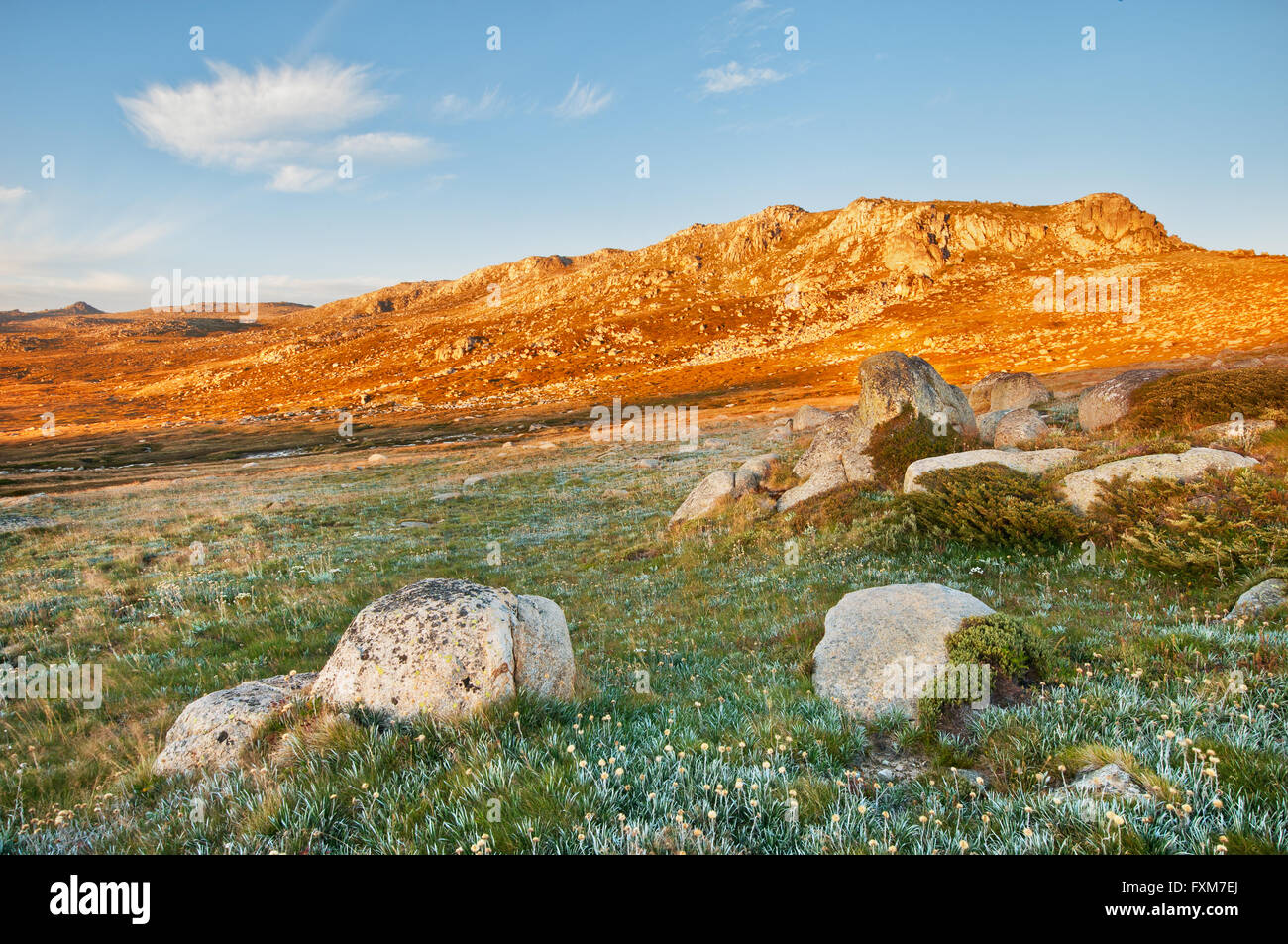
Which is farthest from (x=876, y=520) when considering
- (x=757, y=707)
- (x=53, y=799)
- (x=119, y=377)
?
(x=119, y=377)

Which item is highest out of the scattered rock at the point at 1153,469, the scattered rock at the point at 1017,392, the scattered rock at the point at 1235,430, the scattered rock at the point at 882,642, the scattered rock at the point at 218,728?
the scattered rock at the point at 1017,392

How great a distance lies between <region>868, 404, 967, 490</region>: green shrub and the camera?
55.4 feet

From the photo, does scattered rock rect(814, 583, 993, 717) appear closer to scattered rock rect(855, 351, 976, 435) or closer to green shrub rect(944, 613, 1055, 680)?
green shrub rect(944, 613, 1055, 680)

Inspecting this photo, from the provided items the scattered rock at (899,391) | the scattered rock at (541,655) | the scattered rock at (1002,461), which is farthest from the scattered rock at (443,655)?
the scattered rock at (899,391)

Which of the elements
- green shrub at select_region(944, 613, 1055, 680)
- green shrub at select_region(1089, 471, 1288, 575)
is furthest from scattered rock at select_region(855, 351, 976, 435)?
green shrub at select_region(944, 613, 1055, 680)

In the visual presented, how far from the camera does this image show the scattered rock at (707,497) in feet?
62.3

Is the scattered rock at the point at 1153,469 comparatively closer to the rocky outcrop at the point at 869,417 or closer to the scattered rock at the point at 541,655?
the rocky outcrop at the point at 869,417

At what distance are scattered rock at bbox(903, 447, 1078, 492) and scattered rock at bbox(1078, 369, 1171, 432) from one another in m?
7.68

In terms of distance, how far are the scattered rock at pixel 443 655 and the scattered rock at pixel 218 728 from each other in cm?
49

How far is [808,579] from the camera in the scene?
11.6 metres

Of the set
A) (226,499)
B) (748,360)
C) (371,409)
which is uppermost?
(748,360)

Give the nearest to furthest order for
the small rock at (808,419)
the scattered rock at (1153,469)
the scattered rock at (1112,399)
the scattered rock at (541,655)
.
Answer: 1. the scattered rock at (541,655)
2. the scattered rock at (1153,469)
3. the scattered rock at (1112,399)
4. the small rock at (808,419)

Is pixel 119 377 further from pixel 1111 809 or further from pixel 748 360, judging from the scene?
pixel 1111 809
